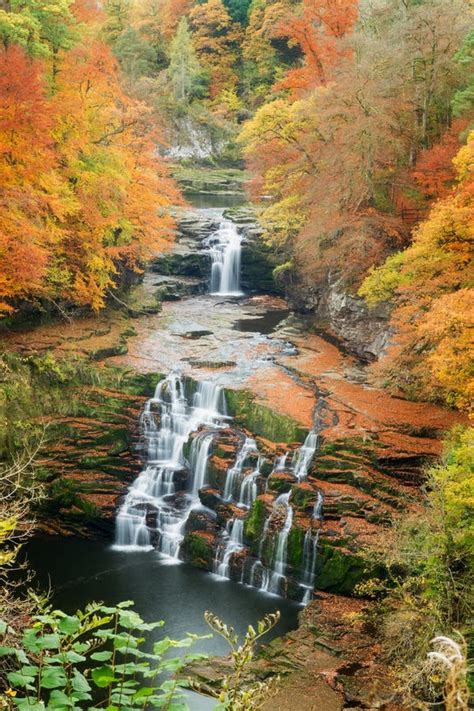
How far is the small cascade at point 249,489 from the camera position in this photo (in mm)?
18250

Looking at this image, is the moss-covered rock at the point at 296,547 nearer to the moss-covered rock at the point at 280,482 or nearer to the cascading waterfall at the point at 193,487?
the cascading waterfall at the point at 193,487

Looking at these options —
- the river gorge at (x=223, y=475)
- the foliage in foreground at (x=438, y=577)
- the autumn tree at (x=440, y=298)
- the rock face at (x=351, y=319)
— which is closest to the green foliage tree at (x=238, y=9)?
the rock face at (x=351, y=319)

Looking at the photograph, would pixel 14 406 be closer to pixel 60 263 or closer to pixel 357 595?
pixel 60 263

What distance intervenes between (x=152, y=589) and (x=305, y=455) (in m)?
5.50

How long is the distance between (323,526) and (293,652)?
3.54 meters

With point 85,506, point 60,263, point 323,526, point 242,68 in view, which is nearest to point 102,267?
point 60,263

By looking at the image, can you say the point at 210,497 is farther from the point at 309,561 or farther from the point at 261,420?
the point at 309,561

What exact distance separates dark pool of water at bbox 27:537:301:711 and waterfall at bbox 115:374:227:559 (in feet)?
2.32

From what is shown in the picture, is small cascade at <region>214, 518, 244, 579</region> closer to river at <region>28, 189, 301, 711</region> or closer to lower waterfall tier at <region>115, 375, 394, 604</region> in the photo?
lower waterfall tier at <region>115, 375, 394, 604</region>

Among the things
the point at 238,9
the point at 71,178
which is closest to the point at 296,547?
the point at 71,178

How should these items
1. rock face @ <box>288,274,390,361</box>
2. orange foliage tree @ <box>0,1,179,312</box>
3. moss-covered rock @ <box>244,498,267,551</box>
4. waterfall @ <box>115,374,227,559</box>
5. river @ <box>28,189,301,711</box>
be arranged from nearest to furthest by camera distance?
river @ <box>28,189,301,711</box>
moss-covered rock @ <box>244,498,267,551</box>
orange foliage tree @ <box>0,1,179,312</box>
waterfall @ <box>115,374,227,559</box>
rock face @ <box>288,274,390,361</box>

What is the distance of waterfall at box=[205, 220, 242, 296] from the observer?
3500cm

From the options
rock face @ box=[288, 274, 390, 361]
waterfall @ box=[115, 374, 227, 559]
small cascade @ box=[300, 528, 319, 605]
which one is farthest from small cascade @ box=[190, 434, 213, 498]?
rock face @ box=[288, 274, 390, 361]

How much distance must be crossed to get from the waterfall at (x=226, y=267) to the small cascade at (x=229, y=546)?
1858cm
